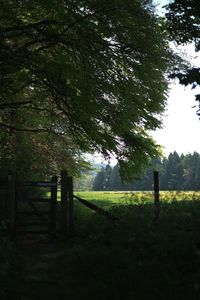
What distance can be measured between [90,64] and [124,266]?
10.4 m

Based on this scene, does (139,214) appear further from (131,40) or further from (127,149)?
(127,149)

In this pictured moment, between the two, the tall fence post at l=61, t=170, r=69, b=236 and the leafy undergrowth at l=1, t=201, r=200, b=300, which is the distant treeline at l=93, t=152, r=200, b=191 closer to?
the tall fence post at l=61, t=170, r=69, b=236

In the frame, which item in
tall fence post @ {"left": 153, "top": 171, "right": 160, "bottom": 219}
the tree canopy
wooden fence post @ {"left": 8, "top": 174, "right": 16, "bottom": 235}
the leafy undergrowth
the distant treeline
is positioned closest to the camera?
the leafy undergrowth

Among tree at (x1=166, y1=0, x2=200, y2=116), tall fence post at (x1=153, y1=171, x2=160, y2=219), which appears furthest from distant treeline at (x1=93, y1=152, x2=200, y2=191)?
tree at (x1=166, y1=0, x2=200, y2=116)

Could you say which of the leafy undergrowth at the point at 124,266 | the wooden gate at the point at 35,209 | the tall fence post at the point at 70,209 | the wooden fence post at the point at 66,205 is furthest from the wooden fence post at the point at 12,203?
the leafy undergrowth at the point at 124,266

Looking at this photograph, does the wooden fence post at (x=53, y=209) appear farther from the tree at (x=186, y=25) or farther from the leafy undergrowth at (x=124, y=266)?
the tree at (x=186, y=25)

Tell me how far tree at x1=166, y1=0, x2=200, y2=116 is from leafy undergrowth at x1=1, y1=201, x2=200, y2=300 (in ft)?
8.94

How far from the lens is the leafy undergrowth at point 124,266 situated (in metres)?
7.00

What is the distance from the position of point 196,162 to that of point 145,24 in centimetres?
14749

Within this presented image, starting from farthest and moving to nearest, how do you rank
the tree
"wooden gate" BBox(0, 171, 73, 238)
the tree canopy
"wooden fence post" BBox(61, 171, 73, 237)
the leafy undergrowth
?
1. the tree canopy
2. "wooden fence post" BBox(61, 171, 73, 237)
3. "wooden gate" BBox(0, 171, 73, 238)
4. the tree
5. the leafy undergrowth

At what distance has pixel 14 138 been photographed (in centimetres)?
2523

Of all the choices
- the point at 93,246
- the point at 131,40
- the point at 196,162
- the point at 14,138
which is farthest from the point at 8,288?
the point at 196,162

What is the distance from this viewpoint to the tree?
28.0 ft

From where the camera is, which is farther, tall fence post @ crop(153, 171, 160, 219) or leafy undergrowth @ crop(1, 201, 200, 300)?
tall fence post @ crop(153, 171, 160, 219)
